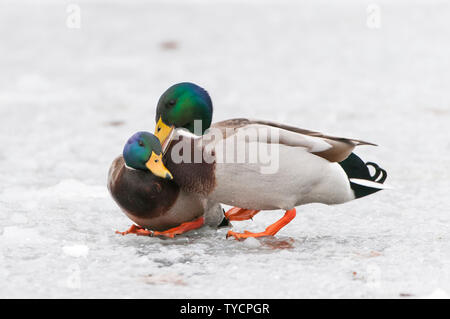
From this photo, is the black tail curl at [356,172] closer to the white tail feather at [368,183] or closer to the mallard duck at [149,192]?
the white tail feather at [368,183]

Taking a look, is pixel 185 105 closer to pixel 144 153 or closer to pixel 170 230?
pixel 144 153

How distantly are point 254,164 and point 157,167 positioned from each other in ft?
1.48

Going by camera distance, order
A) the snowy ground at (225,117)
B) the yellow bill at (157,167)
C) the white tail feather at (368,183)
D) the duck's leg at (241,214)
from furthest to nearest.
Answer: the duck's leg at (241,214), the white tail feather at (368,183), the yellow bill at (157,167), the snowy ground at (225,117)

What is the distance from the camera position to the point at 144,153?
11.5 feet

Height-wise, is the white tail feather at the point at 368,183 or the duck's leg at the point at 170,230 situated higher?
the white tail feather at the point at 368,183

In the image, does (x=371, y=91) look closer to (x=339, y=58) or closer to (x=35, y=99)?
(x=339, y=58)

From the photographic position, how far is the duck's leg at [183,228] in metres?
3.70

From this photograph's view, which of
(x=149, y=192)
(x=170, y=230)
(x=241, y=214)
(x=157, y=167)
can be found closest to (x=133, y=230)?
A: (x=170, y=230)

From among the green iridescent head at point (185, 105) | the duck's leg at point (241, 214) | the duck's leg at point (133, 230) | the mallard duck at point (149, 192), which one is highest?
the green iridescent head at point (185, 105)

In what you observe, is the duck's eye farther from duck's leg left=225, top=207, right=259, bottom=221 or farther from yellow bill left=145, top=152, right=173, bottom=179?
duck's leg left=225, top=207, right=259, bottom=221

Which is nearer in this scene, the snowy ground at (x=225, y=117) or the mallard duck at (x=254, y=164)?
the snowy ground at (x=225, y=117)

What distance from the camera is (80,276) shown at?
9.99 ft

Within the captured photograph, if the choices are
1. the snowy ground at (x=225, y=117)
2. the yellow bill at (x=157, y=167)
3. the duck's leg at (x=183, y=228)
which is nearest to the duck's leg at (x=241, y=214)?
the snowy ground at (x=225, y=117)

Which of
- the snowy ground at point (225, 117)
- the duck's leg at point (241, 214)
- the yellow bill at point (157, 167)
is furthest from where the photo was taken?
the duck's leg at point (241, 214)
